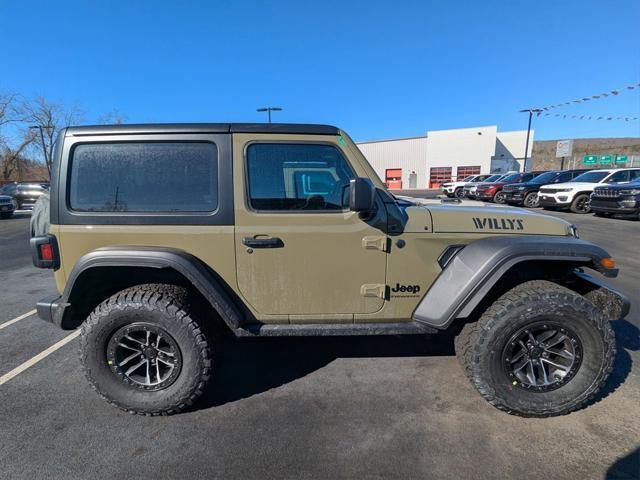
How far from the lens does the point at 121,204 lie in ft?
8.14

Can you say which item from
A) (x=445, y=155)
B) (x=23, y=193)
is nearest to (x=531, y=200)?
(x=445, y=155)

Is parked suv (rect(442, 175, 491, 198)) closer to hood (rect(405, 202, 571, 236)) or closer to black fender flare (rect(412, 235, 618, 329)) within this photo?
hood (rect(405, 202, 571, 236))

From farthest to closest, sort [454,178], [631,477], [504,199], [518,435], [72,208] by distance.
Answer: [454,178] → [504,199] → [72,208] → [518,435] → [631,477]

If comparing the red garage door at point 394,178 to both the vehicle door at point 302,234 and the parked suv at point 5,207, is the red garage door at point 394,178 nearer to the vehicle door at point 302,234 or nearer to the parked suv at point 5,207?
the parked suv at point 5,207

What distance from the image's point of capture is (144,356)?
8.35 ft

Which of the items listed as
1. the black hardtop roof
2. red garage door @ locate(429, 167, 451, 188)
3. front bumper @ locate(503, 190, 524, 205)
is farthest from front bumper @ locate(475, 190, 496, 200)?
red garage door @ locate(429, 167, 451, 188)

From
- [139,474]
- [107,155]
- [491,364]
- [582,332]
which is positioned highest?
[107,155]

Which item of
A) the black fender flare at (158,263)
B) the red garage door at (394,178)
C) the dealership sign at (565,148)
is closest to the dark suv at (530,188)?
the black fender flare at (158,263)

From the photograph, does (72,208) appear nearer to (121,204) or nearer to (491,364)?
(121,204)

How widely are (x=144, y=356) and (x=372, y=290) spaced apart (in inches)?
69.2

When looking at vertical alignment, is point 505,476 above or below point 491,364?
below

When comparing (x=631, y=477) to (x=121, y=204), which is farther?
(x=121, y=204)

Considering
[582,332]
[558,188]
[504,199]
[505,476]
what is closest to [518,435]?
[505,476]

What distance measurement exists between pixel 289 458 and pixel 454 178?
41.2m
